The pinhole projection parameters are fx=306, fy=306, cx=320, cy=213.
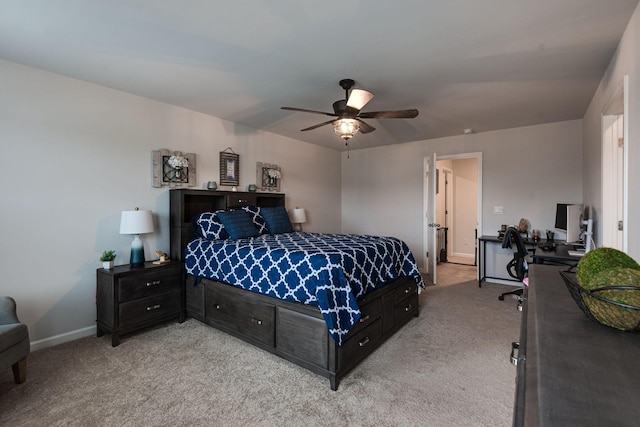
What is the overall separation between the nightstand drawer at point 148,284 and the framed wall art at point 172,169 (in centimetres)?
106

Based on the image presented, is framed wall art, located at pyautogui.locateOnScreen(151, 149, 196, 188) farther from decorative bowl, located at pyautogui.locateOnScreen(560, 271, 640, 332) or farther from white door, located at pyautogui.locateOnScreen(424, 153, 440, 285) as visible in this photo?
decorative bowl, located at pyautogui.locateOnScreen(560, 271, 640, 332)

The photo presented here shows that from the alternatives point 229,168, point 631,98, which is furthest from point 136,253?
point 631,98

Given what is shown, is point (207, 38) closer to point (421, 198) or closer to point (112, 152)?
point (112, 152)

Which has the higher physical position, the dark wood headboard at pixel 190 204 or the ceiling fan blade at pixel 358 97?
the ceiling fan blade at pixel 358 97

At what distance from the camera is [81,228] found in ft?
10.0

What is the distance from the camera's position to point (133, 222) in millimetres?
3117

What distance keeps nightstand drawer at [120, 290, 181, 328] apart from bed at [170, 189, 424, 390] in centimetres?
16

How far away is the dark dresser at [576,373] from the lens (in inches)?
16.2

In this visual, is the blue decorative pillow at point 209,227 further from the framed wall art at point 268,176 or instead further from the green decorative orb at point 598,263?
A: the green decorative orb at point 598,263

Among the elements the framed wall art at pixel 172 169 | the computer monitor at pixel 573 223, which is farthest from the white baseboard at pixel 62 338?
the computer monitor at pixel 573 223

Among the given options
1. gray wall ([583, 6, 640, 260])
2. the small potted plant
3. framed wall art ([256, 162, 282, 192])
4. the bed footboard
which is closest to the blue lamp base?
the small potted plant

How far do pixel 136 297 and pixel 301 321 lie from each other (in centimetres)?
176

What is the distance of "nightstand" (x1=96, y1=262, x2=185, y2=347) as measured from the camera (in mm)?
2896

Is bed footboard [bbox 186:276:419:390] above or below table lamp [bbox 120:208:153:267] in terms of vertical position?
below
